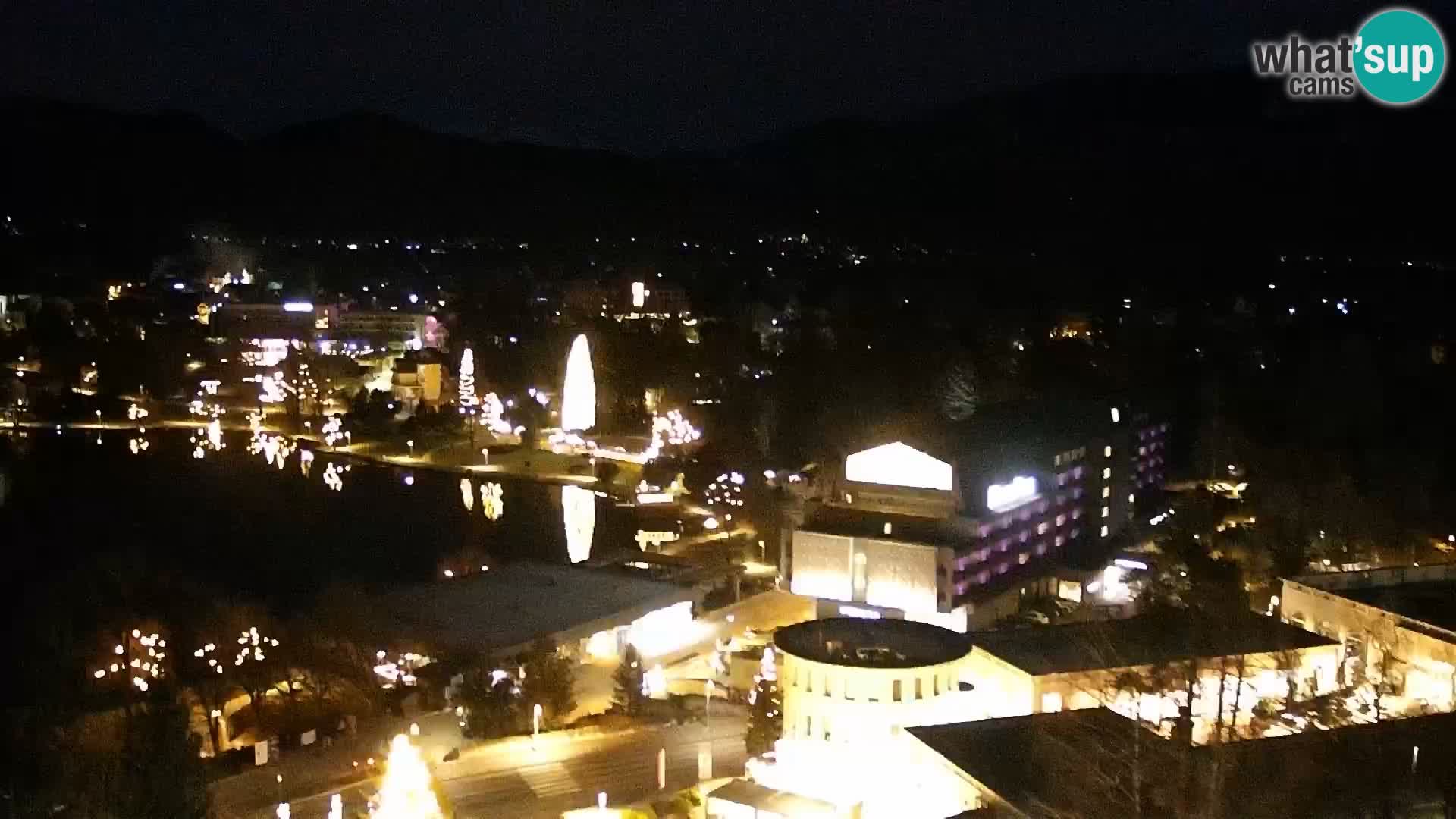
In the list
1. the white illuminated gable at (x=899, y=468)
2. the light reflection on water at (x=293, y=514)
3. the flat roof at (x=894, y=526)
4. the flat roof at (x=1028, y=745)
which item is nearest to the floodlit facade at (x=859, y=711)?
the flat roof at (x=1028, y=745)

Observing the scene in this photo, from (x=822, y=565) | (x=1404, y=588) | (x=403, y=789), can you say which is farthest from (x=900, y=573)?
(x=403, y=789)

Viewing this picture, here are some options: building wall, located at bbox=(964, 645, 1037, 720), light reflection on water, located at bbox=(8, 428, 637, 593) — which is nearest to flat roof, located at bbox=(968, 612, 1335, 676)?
building wall, located at bbox=(964, 645, 1037, 720)

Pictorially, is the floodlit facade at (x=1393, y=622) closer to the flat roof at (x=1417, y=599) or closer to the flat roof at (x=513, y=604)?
the flat roof at (x=1417, y=599)

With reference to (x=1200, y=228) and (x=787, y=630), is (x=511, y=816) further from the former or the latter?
(x=1200, y=228)

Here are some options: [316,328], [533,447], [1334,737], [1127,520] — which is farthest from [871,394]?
[1334,737]

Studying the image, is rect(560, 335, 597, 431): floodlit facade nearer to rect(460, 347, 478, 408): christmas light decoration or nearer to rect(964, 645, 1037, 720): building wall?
rect(460, 347, 478, 408): christmas light decoration

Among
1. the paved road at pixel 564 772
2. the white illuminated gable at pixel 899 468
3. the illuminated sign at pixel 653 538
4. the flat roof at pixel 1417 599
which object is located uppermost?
the white illuminated gable at pixel 899 468
